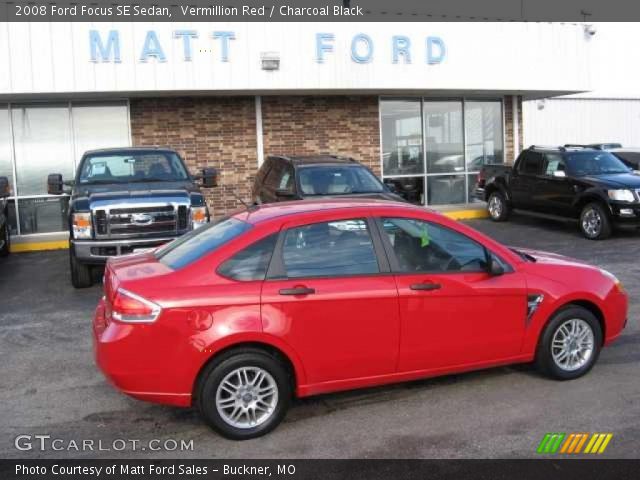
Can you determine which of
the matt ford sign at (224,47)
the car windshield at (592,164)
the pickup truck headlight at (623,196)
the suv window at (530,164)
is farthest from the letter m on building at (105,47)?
the pickup truck headlight at (623,196)

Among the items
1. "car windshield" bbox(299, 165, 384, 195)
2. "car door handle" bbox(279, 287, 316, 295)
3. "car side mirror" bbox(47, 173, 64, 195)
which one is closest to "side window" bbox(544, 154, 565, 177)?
"car windshield" bbox(299, 165, 384, 195)

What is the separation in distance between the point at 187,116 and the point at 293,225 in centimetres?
1165

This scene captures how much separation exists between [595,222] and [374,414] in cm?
1011

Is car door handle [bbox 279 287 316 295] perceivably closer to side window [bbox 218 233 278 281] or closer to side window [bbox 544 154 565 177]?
side window [bbox 218 233 278 281]

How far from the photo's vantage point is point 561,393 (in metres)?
5.38

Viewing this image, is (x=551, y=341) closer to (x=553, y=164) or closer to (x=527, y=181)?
(x=553, y=164)

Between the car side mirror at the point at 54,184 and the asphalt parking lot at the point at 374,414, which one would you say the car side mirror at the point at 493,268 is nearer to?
the asphalt parking lot at the point at 374,414

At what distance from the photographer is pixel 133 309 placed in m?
4.53

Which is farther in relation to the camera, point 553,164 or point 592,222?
point 553,164

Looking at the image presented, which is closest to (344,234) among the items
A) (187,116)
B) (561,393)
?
(561,393)

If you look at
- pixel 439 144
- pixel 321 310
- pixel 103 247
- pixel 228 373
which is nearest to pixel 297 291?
pixel 321 310

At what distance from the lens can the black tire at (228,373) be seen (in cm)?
455

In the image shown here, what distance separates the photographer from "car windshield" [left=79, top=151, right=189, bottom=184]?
1041cm

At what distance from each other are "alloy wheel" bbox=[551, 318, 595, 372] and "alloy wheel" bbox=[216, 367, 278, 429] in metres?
2.34
